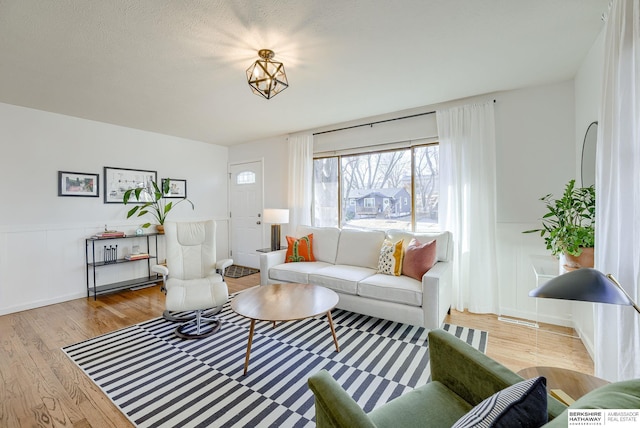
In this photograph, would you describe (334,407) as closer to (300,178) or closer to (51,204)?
(300,178)

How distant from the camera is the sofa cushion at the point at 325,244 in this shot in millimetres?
3703

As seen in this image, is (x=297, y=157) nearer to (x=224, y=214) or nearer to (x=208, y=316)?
(x=224, y=214)

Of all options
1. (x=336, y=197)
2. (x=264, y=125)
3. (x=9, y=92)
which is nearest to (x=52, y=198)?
(x=9, y=92)

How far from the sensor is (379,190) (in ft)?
13.1

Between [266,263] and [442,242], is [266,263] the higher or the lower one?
the lower one

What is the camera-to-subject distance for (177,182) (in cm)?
490

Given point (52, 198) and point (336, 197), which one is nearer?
point (52, 198)

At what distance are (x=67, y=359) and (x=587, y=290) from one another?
132 inches

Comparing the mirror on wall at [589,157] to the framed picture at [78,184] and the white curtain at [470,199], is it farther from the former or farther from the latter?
the framed picture at [78,184]

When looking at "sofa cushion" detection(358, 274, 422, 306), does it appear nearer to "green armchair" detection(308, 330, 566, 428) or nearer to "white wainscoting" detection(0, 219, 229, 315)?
"green armchair" detection(308, 330, 566, 428)

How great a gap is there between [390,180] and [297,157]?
1603 mm

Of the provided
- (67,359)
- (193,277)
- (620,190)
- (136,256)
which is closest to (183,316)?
(193,277)

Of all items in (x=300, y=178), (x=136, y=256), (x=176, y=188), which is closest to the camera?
(x=136, y=256)
